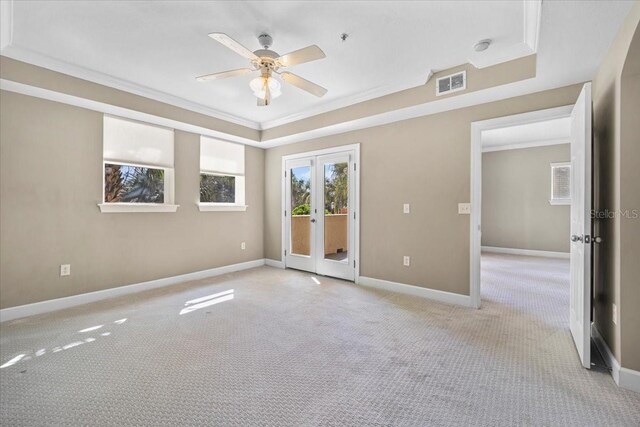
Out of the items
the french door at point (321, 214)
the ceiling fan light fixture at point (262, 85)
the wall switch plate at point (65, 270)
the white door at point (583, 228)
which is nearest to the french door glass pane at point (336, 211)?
the french door at point (321, 214)

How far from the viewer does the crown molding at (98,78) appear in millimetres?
2795

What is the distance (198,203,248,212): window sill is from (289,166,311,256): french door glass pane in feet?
3.04

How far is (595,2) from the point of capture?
65.2 inches

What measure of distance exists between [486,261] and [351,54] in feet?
17.6

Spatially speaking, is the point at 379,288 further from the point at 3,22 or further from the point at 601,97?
the point at 3,22

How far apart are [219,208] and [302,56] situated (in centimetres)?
324

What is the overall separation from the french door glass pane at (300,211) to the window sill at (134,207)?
1.93m

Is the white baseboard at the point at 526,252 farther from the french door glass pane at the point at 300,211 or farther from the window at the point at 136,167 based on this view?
the window at the point at 136,167

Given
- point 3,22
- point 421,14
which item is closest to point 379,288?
point 421,14

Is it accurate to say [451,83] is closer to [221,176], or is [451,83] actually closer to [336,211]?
[336,211]

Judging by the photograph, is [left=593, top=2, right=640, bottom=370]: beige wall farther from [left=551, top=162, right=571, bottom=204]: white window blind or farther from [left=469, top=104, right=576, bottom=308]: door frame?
[left=551, top=162, right=571, bottom=204]: white window blind

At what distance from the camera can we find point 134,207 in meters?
3.87

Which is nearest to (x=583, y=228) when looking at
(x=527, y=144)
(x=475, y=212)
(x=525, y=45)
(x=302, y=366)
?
(x=475, y=212)

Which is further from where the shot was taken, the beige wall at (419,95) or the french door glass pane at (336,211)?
the french door glass pane at (336,211)
